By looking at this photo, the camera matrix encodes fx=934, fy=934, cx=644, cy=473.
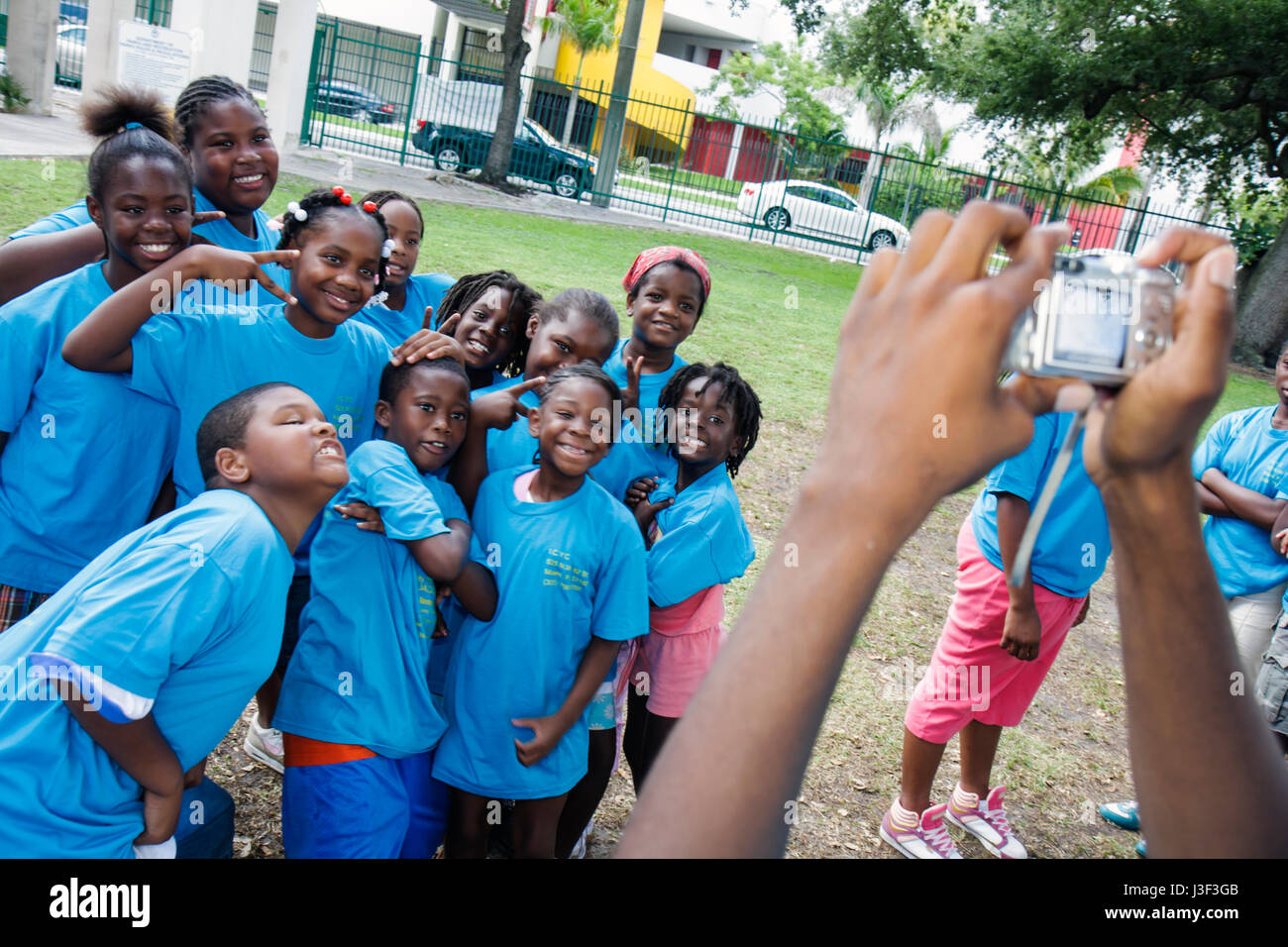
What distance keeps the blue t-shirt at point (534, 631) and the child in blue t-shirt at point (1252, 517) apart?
7.56 feet

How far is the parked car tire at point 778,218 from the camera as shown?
66.0ft

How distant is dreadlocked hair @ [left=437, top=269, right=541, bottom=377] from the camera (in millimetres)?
3254

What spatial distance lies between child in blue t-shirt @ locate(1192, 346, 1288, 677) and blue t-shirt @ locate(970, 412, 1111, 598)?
0.64 m

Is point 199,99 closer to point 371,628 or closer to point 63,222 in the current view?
point 63,222

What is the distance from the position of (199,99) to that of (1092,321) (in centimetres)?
318

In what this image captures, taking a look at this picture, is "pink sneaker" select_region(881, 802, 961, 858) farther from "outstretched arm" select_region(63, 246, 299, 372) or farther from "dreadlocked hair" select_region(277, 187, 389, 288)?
"outstretched arm" select_region(63, 246, 299, 372)

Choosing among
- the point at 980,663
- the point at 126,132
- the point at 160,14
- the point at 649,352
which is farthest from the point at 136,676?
the point at 160,14

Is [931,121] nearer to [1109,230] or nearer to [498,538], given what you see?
[1109,230]

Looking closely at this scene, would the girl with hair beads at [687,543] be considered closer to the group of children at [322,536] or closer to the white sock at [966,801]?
the group of children at [322,536]

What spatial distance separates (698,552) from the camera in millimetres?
2602

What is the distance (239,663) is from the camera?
1.92m

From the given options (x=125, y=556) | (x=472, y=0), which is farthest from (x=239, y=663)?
(x=472, y=0)
